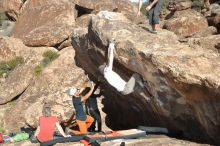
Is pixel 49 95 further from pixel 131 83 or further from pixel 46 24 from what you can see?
pixel 46 24

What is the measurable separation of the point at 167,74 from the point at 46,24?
56.3ft

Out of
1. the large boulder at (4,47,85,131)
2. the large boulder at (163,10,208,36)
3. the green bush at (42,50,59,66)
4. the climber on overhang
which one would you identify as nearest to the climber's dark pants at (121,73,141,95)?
the climber on overhang

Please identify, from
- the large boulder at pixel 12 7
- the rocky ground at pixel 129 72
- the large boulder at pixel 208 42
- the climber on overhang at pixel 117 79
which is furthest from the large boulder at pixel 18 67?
the large boulder at pixel 208 42

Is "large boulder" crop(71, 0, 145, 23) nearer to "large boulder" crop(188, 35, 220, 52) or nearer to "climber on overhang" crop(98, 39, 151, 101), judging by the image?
"large boulder" crop(188, 35, 220, 52)

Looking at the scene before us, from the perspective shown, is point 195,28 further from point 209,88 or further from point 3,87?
point 209,88

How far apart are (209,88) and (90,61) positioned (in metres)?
5.97

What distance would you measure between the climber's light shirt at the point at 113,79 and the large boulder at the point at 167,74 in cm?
40

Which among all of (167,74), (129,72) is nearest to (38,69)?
(129,72)

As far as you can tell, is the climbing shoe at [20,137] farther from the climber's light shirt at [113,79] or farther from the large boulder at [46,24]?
the large boulder at [46,24]

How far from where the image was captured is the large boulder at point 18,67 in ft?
65.0

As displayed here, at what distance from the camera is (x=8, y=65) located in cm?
2345

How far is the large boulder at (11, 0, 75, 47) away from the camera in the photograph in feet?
80.1

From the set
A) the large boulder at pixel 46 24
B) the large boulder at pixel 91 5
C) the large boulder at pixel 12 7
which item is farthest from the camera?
the large boulder at pixel 12 7

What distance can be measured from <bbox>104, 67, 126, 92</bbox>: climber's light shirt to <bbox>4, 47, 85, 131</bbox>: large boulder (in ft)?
19.3
